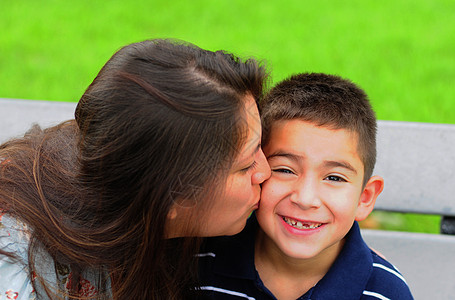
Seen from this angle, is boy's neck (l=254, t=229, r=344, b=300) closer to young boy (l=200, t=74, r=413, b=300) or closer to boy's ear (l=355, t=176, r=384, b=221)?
young boy (l=200, t=74, r=413, b=300)

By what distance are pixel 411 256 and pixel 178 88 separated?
1.44 meters

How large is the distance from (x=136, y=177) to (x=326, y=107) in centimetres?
63

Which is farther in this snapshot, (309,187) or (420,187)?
(420,187)

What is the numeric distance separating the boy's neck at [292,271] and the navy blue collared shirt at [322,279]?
4cm

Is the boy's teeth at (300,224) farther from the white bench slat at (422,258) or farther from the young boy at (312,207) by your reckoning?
the white bench slat at (422,258)

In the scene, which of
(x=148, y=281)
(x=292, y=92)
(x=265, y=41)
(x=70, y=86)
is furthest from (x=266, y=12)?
(x=148, y=281)

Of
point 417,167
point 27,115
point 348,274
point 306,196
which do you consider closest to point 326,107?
point 306,196

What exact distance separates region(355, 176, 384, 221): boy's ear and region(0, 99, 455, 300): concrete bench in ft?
1.85

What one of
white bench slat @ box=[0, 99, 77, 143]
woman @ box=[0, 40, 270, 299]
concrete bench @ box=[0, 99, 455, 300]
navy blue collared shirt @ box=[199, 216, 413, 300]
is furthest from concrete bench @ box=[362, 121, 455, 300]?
white bench slat @ box=[0, 99, 77, 143]

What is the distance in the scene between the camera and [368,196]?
1.89 m

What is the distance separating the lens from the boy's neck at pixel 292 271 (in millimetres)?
1905

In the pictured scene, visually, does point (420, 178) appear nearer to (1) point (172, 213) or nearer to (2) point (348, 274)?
(2) point (348, 274)

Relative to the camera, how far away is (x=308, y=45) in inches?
178

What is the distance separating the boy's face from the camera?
1.71 m
